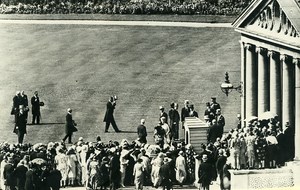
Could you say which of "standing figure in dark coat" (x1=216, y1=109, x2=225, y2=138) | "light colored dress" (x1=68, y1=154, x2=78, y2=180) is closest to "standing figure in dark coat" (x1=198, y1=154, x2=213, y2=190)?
"standing figure in dark coat" (x1=216, y1=109, x2=225, y2=138)

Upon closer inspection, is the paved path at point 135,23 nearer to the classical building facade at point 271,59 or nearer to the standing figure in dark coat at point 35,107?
the classical building facade at point 271,59

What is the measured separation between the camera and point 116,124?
21266 mm

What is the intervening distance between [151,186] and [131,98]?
4.49 metres

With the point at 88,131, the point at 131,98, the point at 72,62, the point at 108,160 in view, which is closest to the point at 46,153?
the point at 108,160

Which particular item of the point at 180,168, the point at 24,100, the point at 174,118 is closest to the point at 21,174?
the point at 180,168

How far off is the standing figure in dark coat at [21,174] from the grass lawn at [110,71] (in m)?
2.48

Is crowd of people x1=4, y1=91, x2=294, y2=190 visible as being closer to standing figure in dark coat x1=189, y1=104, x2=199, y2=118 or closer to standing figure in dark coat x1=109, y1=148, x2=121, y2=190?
standing figure in dark coat x1=109, y1=148, x2=121, y2=190

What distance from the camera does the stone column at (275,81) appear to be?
19.8 meters

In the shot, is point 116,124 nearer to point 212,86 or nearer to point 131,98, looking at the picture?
point 131,98

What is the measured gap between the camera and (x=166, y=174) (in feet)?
58.6

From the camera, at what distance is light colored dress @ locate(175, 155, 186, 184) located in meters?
18.1

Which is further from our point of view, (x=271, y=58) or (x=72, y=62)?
(x=72, y=62)

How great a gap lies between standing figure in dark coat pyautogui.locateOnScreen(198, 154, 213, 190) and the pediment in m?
3.00

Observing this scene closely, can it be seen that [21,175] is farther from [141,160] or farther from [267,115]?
[267,115]
